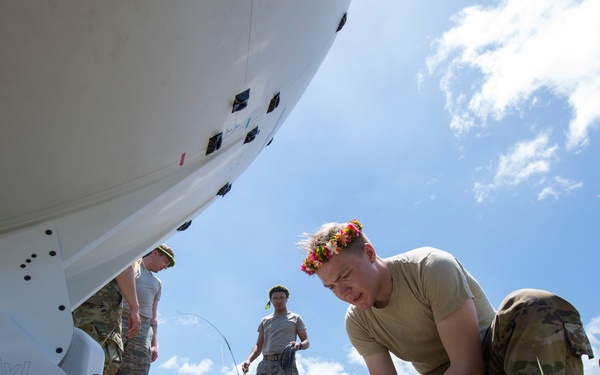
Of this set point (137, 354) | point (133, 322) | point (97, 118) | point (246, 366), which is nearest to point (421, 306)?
point (97, 118)

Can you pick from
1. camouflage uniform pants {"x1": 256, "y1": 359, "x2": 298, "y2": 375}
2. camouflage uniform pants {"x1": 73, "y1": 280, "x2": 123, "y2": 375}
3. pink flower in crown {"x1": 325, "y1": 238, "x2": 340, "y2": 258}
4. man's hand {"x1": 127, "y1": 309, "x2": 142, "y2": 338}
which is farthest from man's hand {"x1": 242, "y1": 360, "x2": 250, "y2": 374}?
pink flower in crown {"x1": 325, "y1": 238, "x2": 340, "y2": 258}

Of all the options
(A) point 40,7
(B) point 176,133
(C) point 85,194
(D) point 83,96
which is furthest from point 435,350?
(A) point 40,7

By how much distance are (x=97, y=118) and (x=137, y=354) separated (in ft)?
10.9

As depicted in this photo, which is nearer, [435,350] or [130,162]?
[130,162]

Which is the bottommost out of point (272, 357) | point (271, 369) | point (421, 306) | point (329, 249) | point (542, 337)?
point (542, 337)

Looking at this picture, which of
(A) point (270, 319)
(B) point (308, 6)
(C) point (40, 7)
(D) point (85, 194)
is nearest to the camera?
(C) point (40, 7)

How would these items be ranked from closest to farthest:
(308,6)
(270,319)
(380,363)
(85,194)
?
(85,194) → (308,6) → (380,363) → (270,319)

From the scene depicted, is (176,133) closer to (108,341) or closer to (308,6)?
(308,6)

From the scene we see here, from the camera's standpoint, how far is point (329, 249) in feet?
9.66

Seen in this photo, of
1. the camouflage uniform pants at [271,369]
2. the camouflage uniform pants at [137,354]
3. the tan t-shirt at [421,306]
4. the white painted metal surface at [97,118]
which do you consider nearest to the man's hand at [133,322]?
the camouflage uniform pants at [137,354]

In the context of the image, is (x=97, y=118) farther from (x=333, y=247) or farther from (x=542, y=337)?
(x=542, y=337)

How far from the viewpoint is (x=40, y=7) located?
1.57m

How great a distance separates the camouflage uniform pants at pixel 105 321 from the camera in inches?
135

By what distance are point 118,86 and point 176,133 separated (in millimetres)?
427
